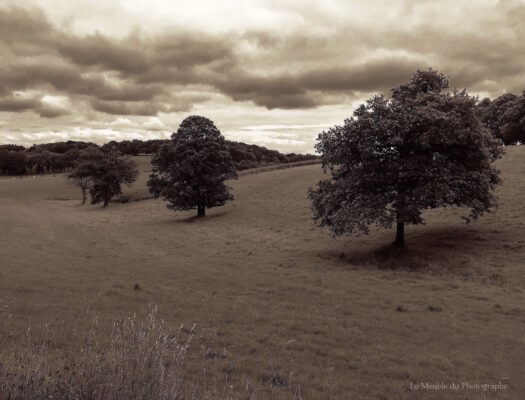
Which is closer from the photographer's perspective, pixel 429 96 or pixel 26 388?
pixel 26 388

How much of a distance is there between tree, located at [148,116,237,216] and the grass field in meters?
11.0

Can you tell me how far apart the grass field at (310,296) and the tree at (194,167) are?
11.0 m

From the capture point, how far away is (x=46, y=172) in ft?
575

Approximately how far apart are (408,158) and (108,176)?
7757cm

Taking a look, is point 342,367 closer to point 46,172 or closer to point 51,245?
point 51,245

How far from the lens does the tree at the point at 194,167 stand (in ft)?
191

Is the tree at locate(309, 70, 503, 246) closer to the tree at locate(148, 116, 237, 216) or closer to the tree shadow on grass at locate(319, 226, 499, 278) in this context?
the tree shadow on grass at locate(319, 226, 499, 278)

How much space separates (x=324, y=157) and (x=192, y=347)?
21.3m

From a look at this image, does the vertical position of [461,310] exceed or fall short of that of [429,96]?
it falls short

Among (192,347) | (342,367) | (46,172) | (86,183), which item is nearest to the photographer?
(342,367)

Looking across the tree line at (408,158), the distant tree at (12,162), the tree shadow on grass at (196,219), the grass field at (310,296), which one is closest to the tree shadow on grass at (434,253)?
the grass field at (310,296)

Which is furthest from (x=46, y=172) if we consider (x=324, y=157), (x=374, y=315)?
(x=374, y=315)

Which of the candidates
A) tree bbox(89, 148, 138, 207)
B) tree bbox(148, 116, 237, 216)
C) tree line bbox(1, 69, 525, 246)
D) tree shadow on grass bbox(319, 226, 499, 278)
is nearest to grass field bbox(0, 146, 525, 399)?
tree shadow on grass bbox(319, 226, 499, 278)

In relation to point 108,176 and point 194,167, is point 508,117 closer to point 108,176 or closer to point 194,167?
point 194,167
